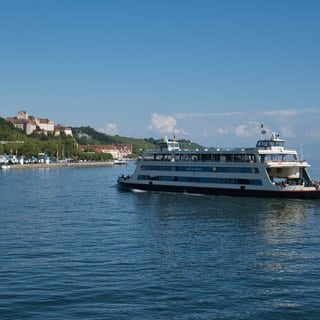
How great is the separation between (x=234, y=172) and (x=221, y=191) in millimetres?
3470

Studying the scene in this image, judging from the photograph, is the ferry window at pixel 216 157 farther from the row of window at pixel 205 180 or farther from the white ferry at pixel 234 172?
the row of window at pixel 205 180

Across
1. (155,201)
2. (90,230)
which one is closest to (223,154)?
(155,201)

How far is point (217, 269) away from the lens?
3425cm

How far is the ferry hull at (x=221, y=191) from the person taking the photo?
73812 millimetres

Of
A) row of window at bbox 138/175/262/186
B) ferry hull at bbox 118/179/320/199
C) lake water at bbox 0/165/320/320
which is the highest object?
row of window at bbox 138/175/262/186

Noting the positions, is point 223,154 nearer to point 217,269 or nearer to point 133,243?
point 133,243

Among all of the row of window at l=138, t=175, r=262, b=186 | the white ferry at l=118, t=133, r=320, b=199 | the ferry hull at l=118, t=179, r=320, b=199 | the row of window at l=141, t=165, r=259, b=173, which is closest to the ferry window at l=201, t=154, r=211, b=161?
the white ferry at l=118, t=133, r=320, b=199

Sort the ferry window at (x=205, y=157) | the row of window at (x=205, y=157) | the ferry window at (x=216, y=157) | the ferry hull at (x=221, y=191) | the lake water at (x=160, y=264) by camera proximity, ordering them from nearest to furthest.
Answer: the lake water at (x=160, y=264), the ferry hull at (x=221, y=191), the row of window at (x=205, y=157), the ferry window at (x=216, y=157), the ferry window at (x=205, y=157)

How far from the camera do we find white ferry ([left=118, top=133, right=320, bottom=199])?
2985 inches

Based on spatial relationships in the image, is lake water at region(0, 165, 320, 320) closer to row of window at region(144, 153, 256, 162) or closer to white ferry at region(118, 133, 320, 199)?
white ferry at region(118, 133, 320, 199)

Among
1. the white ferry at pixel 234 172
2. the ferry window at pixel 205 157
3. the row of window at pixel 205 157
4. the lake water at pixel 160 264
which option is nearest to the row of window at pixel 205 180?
the white ferry at pixel 234 172

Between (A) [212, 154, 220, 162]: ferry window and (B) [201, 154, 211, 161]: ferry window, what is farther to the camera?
(B) [201, 154, 211, 161]: ferry window

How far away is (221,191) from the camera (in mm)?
80125

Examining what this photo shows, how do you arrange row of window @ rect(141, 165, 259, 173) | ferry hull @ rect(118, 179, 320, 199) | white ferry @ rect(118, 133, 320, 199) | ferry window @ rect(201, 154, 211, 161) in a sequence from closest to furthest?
ferry hull @ rect(118, 179, 320, 199) < white ferry @ rect(118, 133, 320, 199) < row of window @ rect(141, 165, 259, 173) < ferry window @ rect(201, 154, 211, 161)
